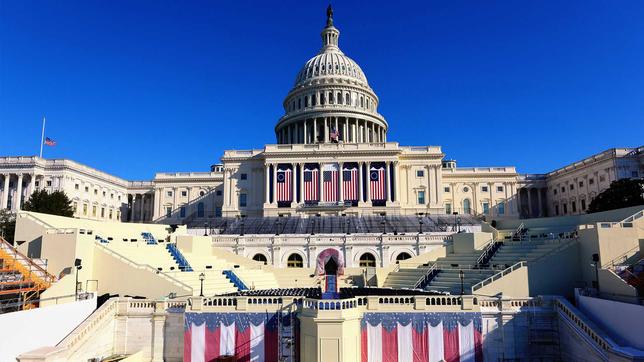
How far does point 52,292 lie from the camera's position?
29.9 m

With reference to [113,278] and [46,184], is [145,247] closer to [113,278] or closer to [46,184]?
[113,278]

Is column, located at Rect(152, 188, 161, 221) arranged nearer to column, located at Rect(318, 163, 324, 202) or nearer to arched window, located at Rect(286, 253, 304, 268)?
column, located at Rect(318, 163, 324, 202)

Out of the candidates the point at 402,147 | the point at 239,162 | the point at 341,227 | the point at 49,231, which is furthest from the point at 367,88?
the point at 49,231

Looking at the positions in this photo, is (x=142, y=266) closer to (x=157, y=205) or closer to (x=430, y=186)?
(x=430, y=186)

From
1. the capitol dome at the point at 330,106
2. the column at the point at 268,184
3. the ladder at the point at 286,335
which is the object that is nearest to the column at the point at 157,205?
the column at the point at 268,184

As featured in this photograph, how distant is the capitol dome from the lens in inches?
4055

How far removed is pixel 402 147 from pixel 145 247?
56473 millimetres

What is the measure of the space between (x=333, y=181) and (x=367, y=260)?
102 feet

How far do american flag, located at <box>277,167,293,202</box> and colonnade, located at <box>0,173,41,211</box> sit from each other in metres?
47.9

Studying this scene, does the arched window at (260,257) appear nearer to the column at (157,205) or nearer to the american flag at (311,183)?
the american flag at (311,183)

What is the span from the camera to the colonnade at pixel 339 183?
79.8 metres

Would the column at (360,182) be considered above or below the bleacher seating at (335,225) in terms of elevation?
above

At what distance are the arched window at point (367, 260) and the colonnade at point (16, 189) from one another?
228 feet

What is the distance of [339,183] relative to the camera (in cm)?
8031
